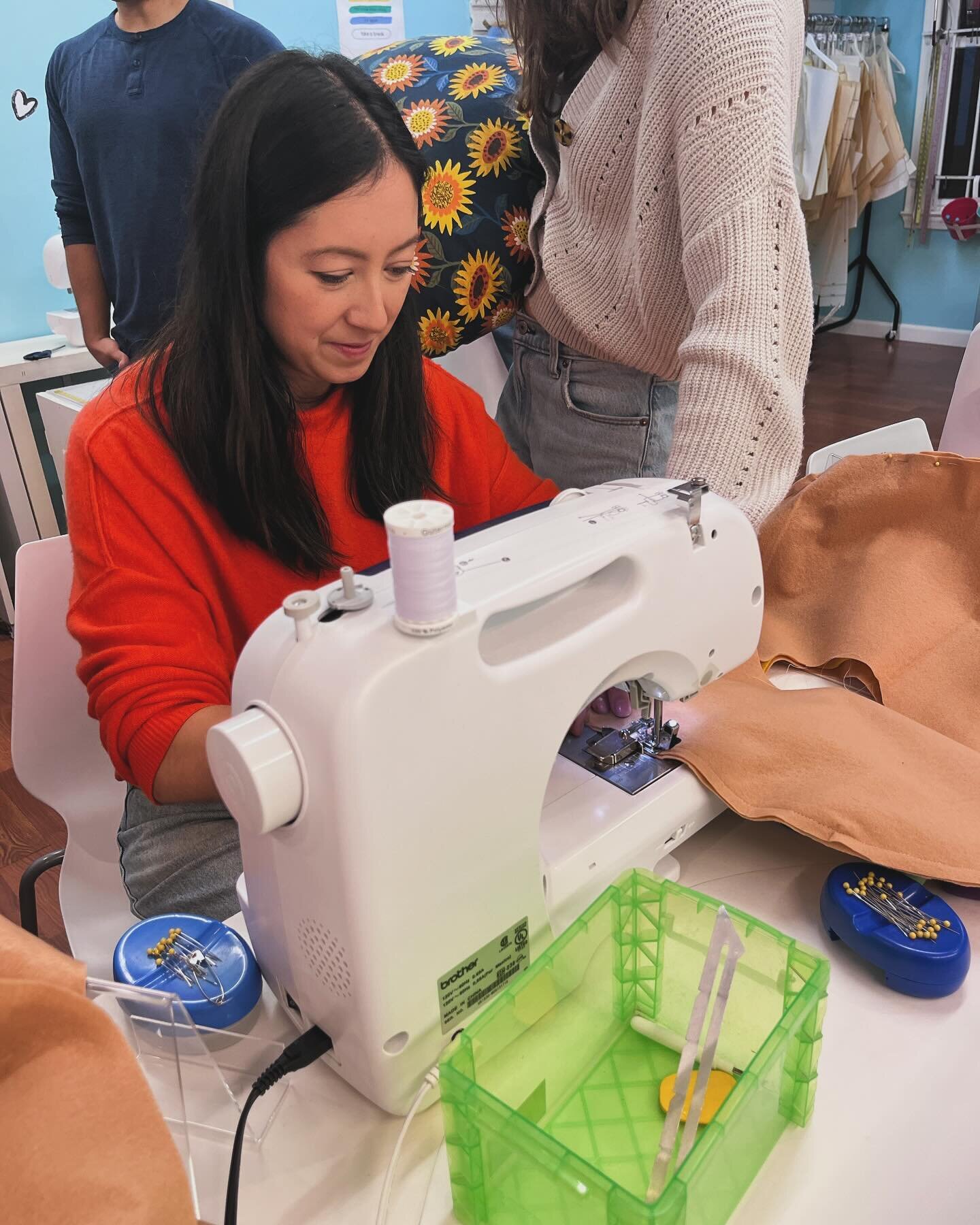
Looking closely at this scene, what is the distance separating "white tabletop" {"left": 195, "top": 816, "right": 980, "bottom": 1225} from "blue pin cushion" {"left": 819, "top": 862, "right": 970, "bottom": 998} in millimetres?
14

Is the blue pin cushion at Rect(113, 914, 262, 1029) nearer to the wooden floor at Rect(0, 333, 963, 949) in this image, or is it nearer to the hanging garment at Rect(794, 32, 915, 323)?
the wooden floor at Rect(0, 333, 963, 949)

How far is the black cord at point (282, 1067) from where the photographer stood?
557 mm

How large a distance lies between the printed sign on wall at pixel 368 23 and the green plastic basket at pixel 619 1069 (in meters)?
3.10

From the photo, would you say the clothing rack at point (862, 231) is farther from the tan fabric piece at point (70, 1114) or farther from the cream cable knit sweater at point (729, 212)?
the tan fabric piece at point (70, 1114)

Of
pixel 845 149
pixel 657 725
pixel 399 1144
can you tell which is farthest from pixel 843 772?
pixel 845 149

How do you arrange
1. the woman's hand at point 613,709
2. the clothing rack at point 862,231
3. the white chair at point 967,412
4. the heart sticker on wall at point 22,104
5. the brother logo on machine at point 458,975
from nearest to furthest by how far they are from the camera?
the brother logo on machine at point 458,975 → the woman's hand at point 613,709 → the white chair at point 967,412 → the heart sticker on wall at point 22,104 → the clothing rack at point 862,231

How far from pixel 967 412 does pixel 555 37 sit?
811 millimetres

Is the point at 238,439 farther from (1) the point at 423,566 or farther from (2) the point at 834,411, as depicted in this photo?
(2) the point at 834,411

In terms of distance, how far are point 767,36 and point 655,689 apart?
549 mm

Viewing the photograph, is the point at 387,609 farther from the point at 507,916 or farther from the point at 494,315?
the point at 494,315

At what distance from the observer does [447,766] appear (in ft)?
1.86

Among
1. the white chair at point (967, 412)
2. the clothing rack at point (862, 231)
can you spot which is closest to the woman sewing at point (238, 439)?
the white chair at point (967, 412)

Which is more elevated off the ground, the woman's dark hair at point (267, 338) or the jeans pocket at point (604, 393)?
the woman's dark hair at point (267, 338)

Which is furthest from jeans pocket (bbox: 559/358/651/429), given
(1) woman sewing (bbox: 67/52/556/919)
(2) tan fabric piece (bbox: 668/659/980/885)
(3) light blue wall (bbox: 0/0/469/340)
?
(3) light blue wall (bbox: 0/0/469/340)
